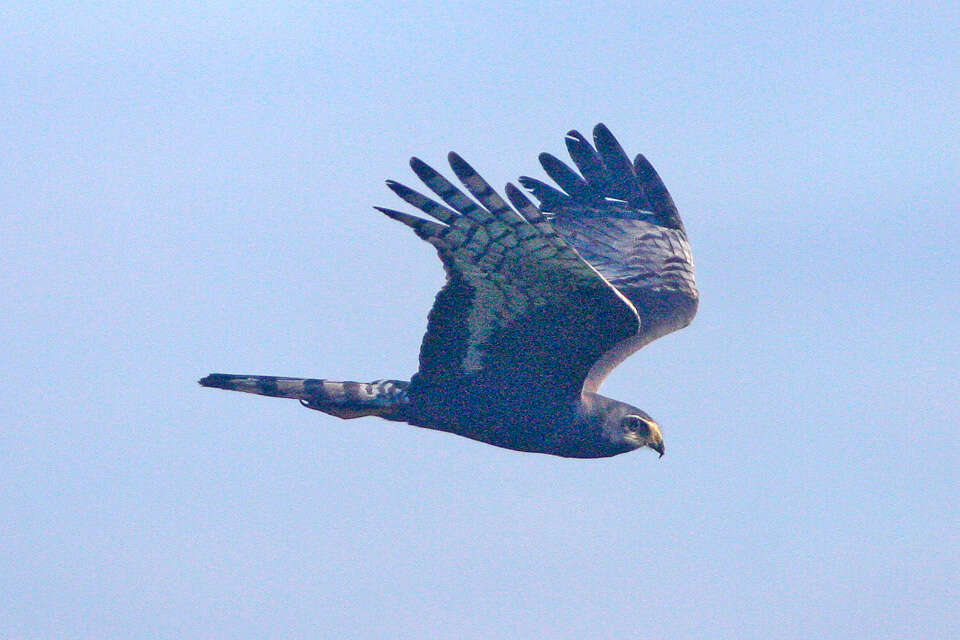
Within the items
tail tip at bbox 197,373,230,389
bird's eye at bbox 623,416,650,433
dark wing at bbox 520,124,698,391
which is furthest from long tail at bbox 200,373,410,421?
dark wing at bbox 520,124,698,391

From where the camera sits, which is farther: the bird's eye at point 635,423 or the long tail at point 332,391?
the bird's eye at point 635,423

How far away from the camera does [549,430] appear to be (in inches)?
497

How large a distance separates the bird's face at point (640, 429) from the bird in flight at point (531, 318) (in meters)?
0.01

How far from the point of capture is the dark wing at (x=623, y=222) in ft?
49.5

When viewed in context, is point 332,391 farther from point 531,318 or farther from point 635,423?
point 635,423

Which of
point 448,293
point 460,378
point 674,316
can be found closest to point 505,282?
point 448,293

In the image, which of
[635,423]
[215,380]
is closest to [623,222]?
[635,423]

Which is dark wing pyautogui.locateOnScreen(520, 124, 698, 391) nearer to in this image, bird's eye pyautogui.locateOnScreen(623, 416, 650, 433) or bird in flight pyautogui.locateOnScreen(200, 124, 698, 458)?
bird in flight pyautogui.locateOnScreen(200, 124, 698, 458)

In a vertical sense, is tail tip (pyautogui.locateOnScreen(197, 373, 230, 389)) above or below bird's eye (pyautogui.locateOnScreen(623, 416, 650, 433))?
above

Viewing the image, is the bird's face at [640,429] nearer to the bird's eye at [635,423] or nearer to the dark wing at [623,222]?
the bird's eye at [635,423]

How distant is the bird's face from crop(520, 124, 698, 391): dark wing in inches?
77.6

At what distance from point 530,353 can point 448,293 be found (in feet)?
3.02

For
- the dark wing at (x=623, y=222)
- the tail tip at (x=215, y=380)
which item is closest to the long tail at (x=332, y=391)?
the tail tip at (x=215, y=380)

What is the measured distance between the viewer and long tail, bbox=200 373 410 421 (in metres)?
12.7
